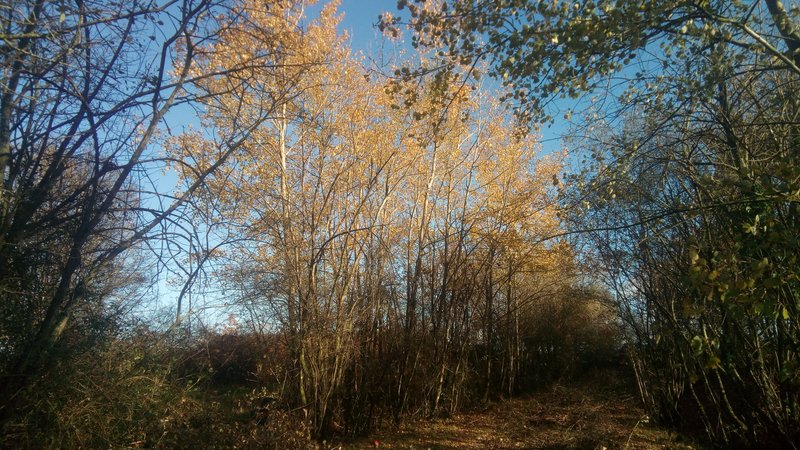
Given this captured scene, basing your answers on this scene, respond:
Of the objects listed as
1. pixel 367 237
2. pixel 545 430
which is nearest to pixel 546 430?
pixel 545 430

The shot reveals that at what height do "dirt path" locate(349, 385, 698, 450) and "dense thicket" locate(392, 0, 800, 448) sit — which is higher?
"dense thicket" locate(392, 0, 800, 448)

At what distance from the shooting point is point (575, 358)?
17.7 m

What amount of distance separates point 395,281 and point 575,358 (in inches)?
389

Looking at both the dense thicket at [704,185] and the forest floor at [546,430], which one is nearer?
the dense thicket at [704,185]

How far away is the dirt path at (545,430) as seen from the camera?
848 centimetres

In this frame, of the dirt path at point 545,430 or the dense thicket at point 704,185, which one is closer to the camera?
the dense thicket at point 704,185

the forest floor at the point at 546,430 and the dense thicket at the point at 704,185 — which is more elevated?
the dense thicket at the point at 704,185

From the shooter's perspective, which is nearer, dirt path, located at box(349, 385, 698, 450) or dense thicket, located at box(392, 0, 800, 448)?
dense thicket, located at box(392, 0, 800, 448)

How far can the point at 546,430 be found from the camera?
10242 millimetres

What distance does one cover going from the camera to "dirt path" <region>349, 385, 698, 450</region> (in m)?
8.48

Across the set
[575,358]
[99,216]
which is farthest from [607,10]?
[575,358]

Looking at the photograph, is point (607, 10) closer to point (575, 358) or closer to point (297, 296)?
point (297, 296)

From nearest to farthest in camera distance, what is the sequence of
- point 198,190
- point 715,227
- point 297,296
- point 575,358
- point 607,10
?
point 607,10
point 198,190
point 715,227
point 297,296
point 575,358

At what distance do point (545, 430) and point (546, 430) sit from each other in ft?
0.12
